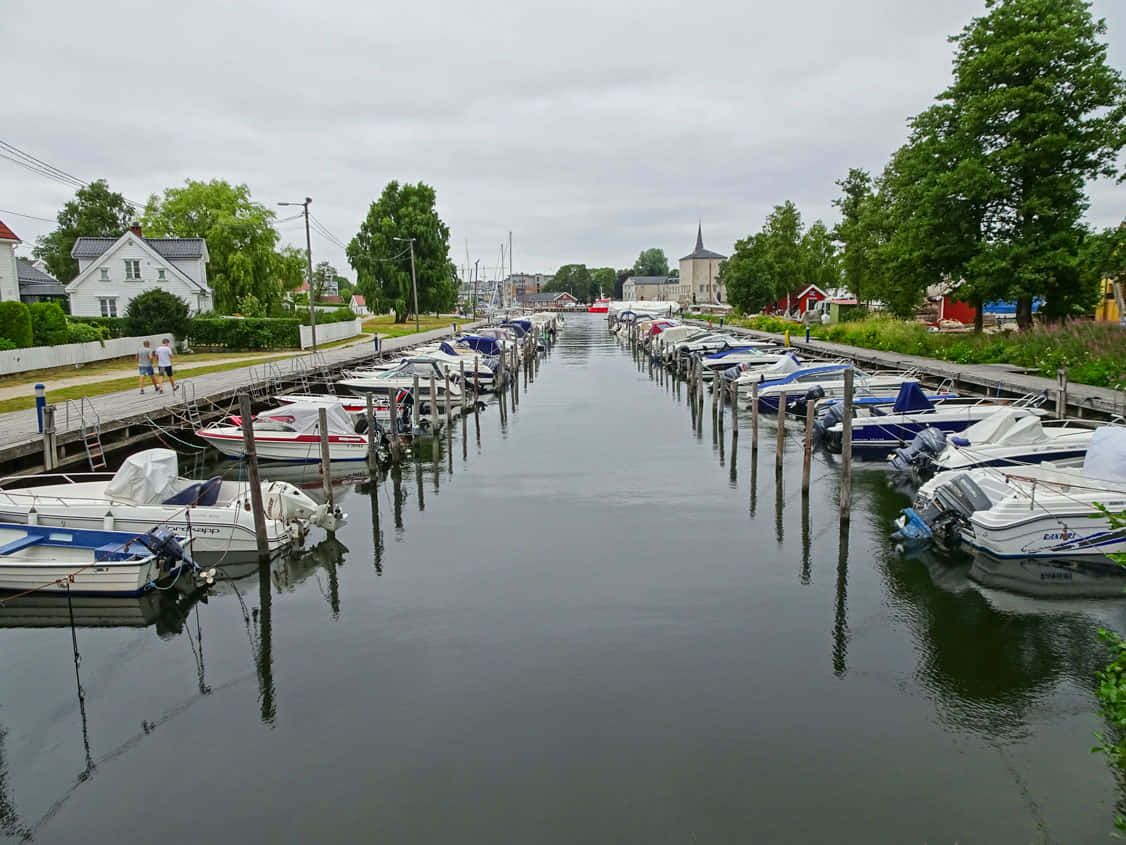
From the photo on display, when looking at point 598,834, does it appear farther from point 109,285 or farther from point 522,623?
point 109,285

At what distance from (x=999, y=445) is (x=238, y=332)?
4432 cm

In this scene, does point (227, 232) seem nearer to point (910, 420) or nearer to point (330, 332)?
point (330, 332)

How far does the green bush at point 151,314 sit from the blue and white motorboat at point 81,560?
3558 cm

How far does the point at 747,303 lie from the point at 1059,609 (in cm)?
7344

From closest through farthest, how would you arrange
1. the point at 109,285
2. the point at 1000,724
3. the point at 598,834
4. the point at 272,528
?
the point at 598,834
the point at 1000,724
the point at 272,528
the point at 109,285

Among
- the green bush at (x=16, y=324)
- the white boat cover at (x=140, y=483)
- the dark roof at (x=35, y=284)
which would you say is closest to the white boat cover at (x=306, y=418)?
the white boat cover at (x=140, y=483)

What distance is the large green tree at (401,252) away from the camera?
8338 cm

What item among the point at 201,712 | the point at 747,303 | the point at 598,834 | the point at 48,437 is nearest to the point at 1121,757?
the point at 598,834

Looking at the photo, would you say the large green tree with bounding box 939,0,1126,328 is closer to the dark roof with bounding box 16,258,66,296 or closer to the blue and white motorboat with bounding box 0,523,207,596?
the blue and white motorboat with bounding box 0,523,207,596

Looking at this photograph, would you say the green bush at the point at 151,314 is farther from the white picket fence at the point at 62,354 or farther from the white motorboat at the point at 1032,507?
the white motorboat at the point at 1032,507

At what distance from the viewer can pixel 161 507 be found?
15.4 meters

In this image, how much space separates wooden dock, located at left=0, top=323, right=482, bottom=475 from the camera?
2025 cm

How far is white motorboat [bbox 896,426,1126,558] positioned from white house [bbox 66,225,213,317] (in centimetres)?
5183

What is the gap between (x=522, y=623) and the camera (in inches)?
524
